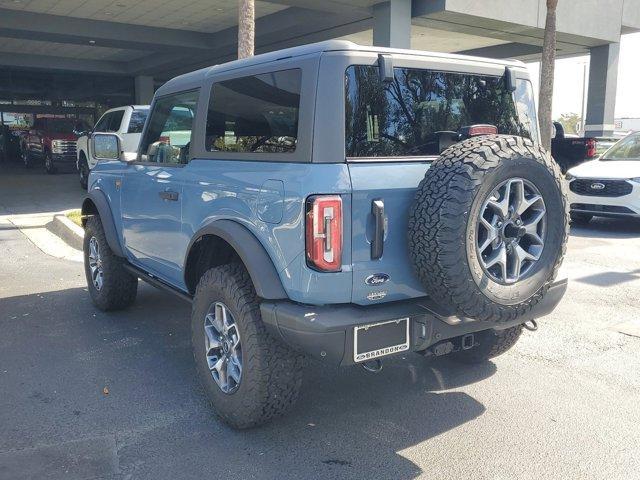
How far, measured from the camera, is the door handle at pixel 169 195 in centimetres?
394

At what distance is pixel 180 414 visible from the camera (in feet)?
11.7

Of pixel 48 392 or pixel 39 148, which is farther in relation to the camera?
pixel 39 148

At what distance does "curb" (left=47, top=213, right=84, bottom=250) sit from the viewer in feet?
28.2

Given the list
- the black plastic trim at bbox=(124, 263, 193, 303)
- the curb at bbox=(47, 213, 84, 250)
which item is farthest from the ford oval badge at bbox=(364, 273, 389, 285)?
the curb at bbox=(47, 213, 84, 250)

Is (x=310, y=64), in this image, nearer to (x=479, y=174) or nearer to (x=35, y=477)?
(x=479, y=174)

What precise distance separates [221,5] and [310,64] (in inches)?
546

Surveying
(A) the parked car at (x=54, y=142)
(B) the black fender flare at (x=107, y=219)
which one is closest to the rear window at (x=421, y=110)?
(B) the black fender flare at (x=107, y=219)

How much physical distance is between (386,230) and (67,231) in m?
7.46

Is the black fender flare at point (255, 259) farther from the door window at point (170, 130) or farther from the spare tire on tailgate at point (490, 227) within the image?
the door window at point (170, 130)

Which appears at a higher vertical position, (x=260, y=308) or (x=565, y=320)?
(x=260, y=308)

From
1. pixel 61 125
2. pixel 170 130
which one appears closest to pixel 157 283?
pixel 170 130

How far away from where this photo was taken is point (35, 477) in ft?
9.55

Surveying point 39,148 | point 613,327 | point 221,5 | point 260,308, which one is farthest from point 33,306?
point 39,148

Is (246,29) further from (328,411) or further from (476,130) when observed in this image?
(328,411)
